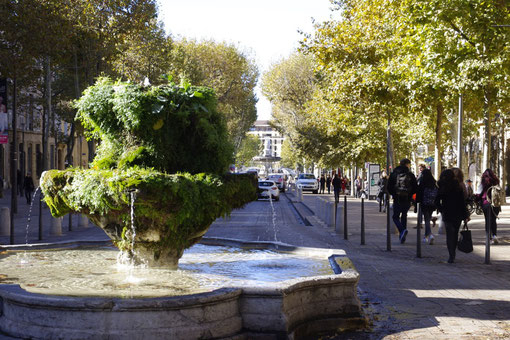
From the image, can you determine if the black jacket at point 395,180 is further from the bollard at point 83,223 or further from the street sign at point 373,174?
the street sign at point 373,174

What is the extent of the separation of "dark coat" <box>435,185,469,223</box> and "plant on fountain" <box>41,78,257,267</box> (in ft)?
17.6

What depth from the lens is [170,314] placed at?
5785mm

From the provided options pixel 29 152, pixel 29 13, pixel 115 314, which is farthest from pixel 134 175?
pixel 29 152

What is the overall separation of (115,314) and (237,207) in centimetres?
248

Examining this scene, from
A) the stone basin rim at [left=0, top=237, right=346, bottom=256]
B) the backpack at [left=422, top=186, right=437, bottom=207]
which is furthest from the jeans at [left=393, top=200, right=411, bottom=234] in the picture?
the stone basin rim at [left=0, top=237, right=346, bottom=256]

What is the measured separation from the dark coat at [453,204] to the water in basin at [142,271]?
362cm

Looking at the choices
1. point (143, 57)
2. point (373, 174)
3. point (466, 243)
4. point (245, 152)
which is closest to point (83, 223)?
point (466, 243)

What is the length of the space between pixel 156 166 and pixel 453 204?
6.33 metres

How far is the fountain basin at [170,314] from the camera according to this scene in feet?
18.8

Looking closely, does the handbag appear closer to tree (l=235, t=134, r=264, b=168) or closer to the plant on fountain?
the plant on fountain

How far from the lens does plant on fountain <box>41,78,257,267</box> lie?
740 centimetres

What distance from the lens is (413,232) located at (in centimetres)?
1873

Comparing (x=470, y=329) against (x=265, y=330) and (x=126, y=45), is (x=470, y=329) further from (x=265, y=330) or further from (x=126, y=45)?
(x=126, y=45)

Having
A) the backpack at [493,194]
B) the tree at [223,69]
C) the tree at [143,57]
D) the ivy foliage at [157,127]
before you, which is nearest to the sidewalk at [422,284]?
the ivy foliage at [157,127]
